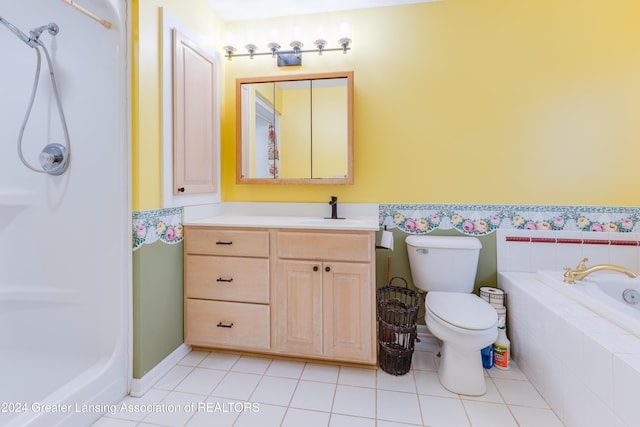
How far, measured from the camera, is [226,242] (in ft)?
6.28

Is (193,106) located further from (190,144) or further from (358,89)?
(358,89)

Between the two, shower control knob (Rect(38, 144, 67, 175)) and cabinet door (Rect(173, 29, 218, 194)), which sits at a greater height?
cabinet door (Rect(173, 29, 218, 194))

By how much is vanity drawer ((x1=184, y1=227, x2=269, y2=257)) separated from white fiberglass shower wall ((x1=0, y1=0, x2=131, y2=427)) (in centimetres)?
40

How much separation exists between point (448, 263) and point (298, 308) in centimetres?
96

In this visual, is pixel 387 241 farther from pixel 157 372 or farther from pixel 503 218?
A: pixel 157 372

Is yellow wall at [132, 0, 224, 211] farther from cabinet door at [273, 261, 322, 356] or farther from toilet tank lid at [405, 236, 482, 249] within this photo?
toilet tank lid at [405, 236, 482, 249]

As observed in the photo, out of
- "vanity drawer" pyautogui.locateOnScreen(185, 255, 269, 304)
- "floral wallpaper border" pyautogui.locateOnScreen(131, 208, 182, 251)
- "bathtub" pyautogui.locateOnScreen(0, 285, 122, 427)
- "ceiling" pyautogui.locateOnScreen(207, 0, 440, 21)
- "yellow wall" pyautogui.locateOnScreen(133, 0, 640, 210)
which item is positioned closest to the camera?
"bathtub" pyautogui.locateOnScreen(0, 285, 122, 427)

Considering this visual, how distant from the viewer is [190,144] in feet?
6.53

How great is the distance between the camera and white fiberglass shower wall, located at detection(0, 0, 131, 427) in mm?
1557

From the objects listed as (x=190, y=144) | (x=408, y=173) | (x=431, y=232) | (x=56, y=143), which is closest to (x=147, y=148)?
(x=190, y=144)

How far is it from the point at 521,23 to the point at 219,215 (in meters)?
2.44

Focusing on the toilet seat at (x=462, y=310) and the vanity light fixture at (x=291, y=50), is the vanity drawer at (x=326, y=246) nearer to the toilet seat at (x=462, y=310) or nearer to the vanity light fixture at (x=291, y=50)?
the toilet seat at (x=462, y=310)

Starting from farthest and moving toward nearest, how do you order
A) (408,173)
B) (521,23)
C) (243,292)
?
(408,173)
(521,23)
(243,292)

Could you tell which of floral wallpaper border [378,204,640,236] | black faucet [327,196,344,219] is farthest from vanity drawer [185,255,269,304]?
floral wallpaper border [378,204,640,236]
